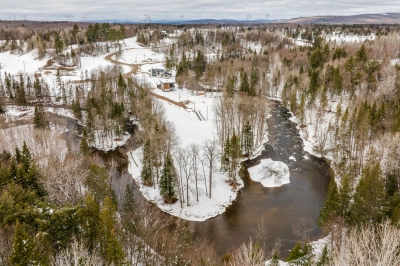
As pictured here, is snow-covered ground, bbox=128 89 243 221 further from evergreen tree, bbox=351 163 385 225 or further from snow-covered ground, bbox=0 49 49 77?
snow-covered ground, bbox=0 49 49 77

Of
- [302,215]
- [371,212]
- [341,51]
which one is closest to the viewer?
[371,212]

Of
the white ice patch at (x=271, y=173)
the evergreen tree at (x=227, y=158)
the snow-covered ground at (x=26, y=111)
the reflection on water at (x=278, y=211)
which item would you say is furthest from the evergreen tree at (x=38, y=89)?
the white ice patch at (x=271, y=173)

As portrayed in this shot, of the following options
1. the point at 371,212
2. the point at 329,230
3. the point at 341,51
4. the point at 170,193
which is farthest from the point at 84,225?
the point at 341,51

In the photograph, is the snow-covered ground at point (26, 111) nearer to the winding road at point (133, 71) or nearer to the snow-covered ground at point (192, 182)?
the winding road at point (133, 71)

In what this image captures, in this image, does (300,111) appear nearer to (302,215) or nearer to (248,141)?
(248,141)

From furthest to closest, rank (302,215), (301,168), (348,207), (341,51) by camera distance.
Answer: (341,51) → (301,168) → (302,215) → (348,207)
